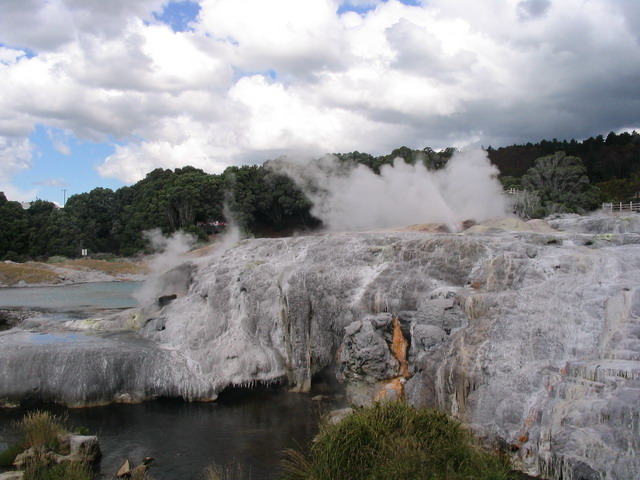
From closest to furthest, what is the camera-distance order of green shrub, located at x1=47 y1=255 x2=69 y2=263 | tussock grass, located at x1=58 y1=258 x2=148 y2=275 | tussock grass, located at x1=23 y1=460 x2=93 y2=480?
tussock grass, located at x1=23 y1=460 x2=93 y2=480, tussock grass, located at x1=58 y1=258 x2=148 y2=275, green shrub, located at x1=47 y1=255 x2=69 y2=263

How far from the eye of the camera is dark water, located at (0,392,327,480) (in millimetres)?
10984

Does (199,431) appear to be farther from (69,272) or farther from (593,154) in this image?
(593,154)

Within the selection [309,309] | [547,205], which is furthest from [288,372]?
[547,205]

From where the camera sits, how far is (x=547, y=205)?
3766 cm

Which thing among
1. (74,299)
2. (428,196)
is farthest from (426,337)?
(74,299)

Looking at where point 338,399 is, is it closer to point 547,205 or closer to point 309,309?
point 309,309

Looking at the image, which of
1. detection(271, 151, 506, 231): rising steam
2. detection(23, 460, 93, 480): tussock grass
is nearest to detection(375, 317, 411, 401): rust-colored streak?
detection(23, 460, 93, 480): tussock grass

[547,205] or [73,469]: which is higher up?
[547,205]

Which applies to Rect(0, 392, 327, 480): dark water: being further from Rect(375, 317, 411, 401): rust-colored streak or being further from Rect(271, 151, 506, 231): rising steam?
Rect(271, 151, 506, 231): rising steam

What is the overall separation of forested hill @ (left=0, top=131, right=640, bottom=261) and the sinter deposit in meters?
27.5

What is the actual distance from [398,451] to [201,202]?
49429 millimetres

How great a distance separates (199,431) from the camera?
502 inches

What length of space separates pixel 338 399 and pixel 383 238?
17.6 ft

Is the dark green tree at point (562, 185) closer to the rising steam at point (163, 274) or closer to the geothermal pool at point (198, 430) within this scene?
the rising steam at point (163, 274)
